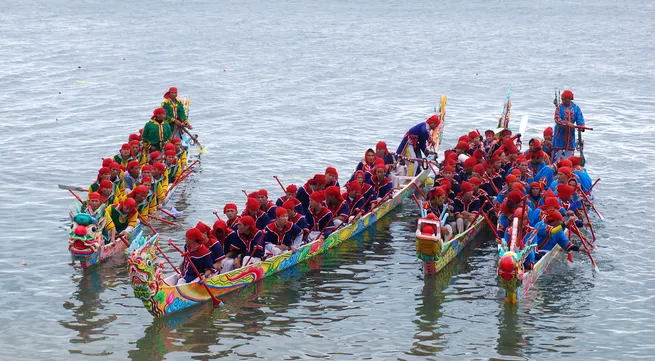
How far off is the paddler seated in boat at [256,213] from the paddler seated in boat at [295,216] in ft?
1.57

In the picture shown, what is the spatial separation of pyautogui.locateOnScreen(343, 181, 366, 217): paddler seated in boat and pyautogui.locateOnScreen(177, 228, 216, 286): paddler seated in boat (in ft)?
15.5

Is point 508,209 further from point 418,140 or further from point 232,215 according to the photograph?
point 418,140

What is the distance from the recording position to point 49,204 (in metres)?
24.6

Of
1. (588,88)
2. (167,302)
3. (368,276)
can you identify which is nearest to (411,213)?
(368,276)

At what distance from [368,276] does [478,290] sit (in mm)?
2402

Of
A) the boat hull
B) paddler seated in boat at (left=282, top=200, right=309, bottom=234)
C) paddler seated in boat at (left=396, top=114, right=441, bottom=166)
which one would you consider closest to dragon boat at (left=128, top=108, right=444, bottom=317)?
the boat hull

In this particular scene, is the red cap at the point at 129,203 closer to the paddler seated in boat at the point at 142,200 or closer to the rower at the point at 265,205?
the paddler seated in boat at the point at 142,200

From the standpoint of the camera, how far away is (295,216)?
19234mm

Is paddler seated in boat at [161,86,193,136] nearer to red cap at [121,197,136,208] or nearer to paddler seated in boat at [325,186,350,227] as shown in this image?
red cap at [121,197,136,208]

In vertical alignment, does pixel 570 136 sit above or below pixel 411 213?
above

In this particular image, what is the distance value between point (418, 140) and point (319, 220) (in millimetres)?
6117

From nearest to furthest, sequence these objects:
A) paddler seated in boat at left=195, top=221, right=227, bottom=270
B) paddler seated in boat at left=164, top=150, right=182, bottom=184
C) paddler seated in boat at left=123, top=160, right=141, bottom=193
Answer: paddler seated in boat at left=195, top=221, right=227, bottom=270 → paddler seated in boat at left=123, top=160, right=141, bottom=193 → paddler seated in boat at left=164, top=150, right=182, bottom=184

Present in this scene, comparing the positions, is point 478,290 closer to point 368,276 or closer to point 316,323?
point 368,276

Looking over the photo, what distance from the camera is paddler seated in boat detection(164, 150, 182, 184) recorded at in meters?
23.8
